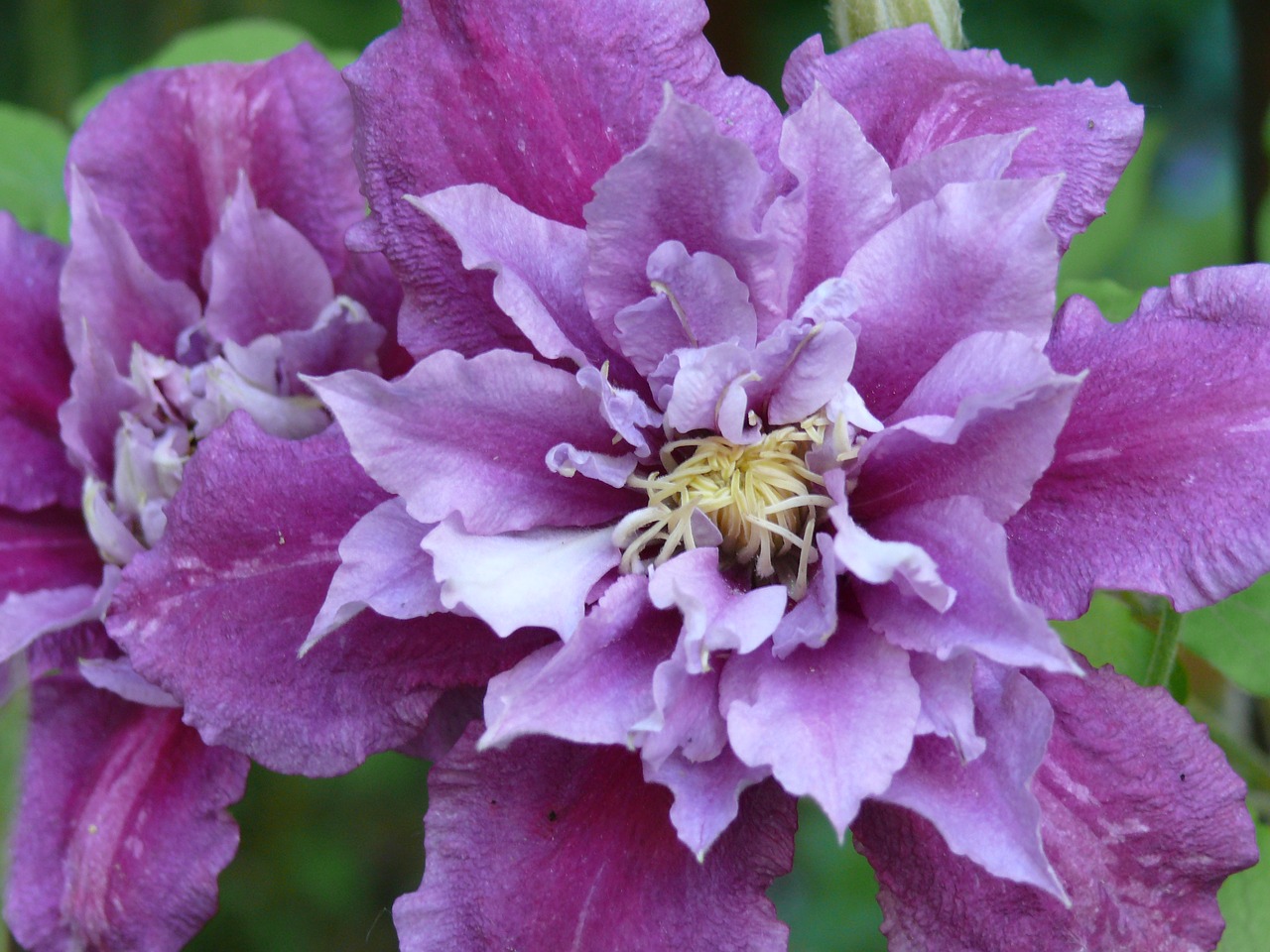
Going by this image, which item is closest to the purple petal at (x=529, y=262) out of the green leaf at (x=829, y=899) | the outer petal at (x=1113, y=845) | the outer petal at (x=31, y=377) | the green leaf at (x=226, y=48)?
the outer petal at (x=1113, y=845)

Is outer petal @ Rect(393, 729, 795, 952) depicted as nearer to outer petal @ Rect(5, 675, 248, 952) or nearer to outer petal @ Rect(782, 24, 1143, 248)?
outer petal @ Rect(5, 675, 248, 952)

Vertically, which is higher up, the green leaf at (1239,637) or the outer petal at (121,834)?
the green leaf at (1239,637)

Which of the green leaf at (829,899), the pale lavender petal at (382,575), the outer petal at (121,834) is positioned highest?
the pale lavender petal at (382,575)

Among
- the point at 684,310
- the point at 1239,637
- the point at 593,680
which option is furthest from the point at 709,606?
the point at 1239,637

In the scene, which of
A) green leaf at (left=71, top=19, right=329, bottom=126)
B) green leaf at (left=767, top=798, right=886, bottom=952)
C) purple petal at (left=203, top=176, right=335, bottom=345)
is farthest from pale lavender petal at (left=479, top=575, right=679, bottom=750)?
green leaf at (left=71, top=19, right=329, bottom=126)

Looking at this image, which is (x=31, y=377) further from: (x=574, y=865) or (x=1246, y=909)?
(x=1246, y=909)

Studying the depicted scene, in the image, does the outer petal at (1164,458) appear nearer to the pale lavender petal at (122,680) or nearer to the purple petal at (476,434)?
the purple petal at (476,434)

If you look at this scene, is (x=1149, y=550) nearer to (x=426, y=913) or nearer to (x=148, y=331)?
(x=426, y=913)
